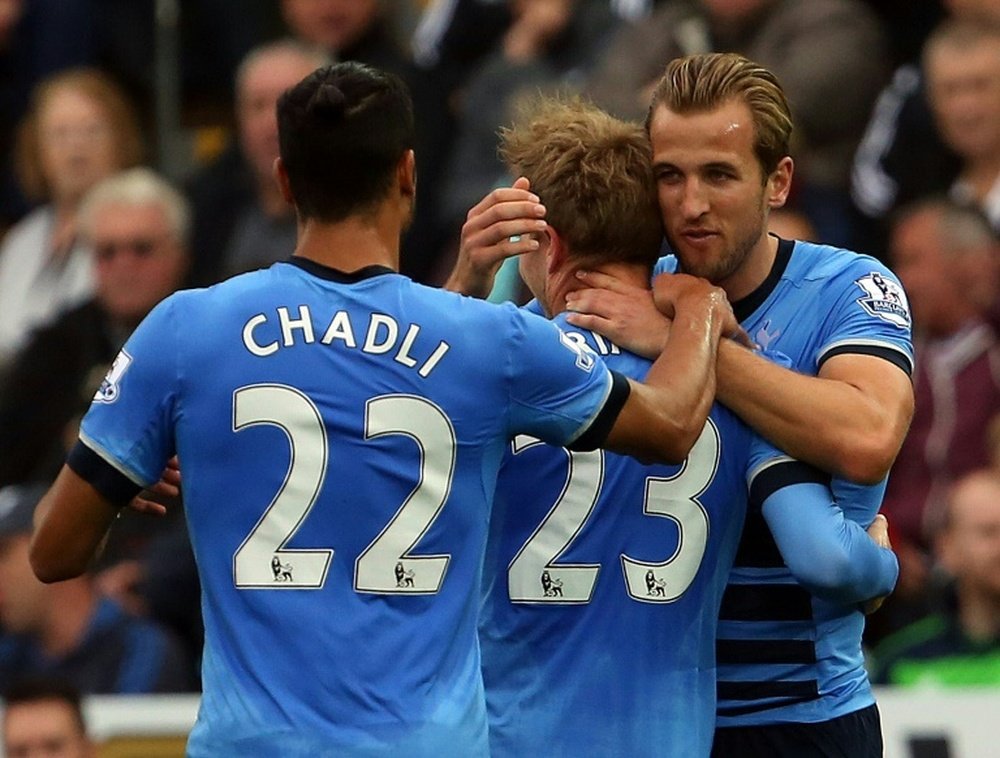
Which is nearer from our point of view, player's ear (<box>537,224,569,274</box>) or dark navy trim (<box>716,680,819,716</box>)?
player's ear (<box>537,224,569,274</box>)

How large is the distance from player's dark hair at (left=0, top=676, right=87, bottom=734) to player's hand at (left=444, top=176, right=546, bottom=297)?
2.96 metres

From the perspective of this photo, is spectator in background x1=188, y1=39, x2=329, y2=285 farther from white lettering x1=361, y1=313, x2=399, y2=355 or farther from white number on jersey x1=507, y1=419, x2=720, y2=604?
white lettering x1=361, y1=313, x2=399, y2=355

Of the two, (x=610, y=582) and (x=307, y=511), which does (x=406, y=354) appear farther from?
(x=610, y=582)

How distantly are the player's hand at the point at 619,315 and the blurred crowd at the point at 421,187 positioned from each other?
3074 mm

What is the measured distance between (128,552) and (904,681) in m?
2.94

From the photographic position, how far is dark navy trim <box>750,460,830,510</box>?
13.8ft

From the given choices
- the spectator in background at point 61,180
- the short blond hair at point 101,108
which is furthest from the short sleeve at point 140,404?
the short blond hair at point 101,108

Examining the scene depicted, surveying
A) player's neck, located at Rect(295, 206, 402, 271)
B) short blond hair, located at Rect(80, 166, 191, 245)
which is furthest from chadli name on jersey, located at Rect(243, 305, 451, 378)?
short blond hair, located at Rect(80, 166, 191, 245)

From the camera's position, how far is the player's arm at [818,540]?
4.09 meters

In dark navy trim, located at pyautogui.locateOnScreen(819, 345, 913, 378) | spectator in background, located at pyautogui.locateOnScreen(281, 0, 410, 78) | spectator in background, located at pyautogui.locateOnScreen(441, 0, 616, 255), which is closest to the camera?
dark navy trim, located at pyautogui.locateOnScreen(819, 345, 913, 378)

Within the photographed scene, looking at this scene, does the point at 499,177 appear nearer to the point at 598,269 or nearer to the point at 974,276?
the point at 974,276

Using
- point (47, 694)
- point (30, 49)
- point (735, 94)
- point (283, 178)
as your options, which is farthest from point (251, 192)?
point (283, 178)

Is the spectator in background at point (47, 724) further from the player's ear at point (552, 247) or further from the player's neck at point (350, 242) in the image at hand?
the player's neck at point (350, 242)

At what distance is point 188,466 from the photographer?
3.88 metres
